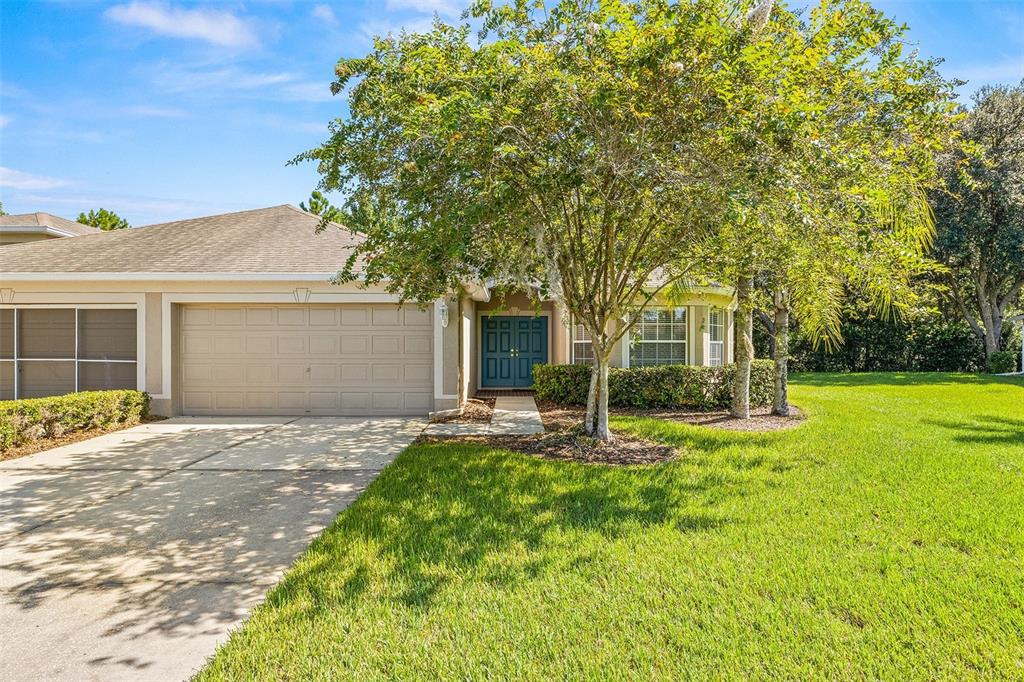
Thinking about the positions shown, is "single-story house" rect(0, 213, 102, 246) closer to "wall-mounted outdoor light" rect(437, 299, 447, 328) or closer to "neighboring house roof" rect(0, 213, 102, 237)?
"neighboring house roof" rect(0, 213, 102, 237)

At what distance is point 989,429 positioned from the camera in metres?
8.50

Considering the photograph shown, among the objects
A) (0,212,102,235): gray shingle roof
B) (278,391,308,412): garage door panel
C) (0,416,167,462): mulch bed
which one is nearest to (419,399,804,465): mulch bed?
(278,391,308,412): garage door panel

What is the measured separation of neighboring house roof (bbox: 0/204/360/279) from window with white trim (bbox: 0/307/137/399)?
3.12 ft

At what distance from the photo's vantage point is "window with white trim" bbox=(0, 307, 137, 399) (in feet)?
34.5

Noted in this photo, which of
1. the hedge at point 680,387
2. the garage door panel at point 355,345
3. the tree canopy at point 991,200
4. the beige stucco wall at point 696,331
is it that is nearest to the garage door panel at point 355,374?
the garage door panel at point 355,345

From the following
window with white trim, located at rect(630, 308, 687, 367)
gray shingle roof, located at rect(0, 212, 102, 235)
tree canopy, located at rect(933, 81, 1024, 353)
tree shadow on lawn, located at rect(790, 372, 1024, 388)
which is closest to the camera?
window with white trim, located at rect(630, 308, 687, 367)

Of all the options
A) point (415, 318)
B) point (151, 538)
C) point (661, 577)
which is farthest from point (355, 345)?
point (661, 577)

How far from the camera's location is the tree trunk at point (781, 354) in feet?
32.0

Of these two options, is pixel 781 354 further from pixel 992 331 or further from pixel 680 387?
pixel 992 331

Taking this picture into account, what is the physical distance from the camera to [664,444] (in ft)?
25.1

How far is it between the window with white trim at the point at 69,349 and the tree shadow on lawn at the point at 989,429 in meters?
14.4

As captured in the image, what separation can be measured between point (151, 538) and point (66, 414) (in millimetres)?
5545

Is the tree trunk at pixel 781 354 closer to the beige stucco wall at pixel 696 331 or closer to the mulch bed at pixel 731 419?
the mulch bed at pixel 731 419

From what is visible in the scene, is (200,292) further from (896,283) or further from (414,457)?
(896,283)
